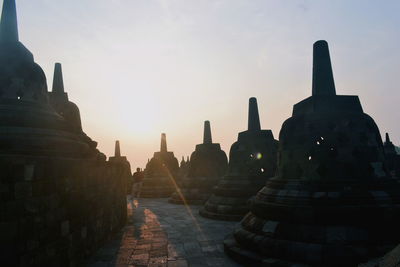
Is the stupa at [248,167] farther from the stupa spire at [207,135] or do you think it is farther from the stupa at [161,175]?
the stupa at [161,175]

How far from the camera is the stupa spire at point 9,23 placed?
6355 mm

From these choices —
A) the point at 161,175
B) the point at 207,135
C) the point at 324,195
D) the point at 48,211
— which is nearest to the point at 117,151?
the point at 161,175

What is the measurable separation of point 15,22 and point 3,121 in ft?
10.3

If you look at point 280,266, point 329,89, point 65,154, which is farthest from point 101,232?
point 329,89

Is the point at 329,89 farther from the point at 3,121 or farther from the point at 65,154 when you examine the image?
the point at 3,121

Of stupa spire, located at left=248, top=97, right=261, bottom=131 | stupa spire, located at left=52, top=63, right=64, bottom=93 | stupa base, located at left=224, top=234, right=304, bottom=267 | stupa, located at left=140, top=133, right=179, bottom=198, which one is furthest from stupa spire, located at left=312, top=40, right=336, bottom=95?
stupa, located at left=140, top=133, right=179, bottom=198

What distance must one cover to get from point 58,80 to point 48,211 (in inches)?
291

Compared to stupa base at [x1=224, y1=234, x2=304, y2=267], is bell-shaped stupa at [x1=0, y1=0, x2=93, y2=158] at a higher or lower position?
higher

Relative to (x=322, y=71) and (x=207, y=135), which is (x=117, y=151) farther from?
(x=322, y=71)

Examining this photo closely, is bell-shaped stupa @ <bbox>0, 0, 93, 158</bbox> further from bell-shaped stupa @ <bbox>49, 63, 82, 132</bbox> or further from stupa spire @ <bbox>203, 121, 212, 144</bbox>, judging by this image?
stupa spire @ <bbox>203, 121, 212, 144</bbox>

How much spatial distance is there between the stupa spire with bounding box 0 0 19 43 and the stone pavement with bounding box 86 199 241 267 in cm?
522

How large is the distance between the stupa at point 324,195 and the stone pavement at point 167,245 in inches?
23.1

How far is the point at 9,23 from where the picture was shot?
6488mm

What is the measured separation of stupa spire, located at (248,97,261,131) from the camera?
11516 mm
